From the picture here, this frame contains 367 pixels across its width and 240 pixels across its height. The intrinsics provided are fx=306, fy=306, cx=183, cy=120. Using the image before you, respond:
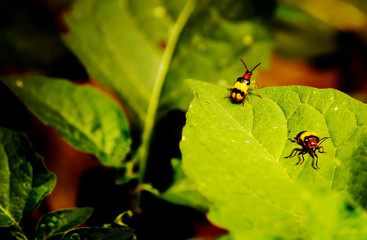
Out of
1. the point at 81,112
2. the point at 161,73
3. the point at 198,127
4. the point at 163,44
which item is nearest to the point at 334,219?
the point at 198,127

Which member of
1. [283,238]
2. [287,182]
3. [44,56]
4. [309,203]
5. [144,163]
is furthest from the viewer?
[44,56]

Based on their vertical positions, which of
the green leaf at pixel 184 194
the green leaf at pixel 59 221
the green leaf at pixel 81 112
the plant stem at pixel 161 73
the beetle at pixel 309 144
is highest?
the plant stem at pixel 161 73

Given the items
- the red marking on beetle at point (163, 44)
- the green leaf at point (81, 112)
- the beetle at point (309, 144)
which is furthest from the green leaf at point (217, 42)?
the beetle at point (309, 144)

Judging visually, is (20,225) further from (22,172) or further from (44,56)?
(44,56)

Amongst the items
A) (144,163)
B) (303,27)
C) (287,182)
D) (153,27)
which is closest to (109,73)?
(153,27)

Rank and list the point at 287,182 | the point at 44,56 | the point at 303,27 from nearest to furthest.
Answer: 1. the point at 287,182
2. the point at 44,56
3. the point at 303,27

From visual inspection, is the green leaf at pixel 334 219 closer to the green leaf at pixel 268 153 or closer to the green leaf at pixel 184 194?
the green leaf at pixel 268 153
